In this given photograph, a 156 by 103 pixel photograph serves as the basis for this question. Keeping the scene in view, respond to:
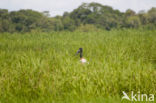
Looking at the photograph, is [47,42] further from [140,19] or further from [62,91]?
[140,19]

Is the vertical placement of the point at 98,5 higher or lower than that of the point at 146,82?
higher

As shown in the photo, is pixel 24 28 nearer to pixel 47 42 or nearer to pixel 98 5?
pixel 98 5

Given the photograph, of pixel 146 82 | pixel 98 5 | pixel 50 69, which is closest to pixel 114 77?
pixel 146 82

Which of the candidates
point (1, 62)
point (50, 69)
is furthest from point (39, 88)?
point (1, 62)

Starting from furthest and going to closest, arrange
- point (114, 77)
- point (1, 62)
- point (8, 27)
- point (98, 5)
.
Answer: point (98, 5)
point (8, 27)
point (1, 62)
point (114, 77)

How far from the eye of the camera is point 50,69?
187 inches

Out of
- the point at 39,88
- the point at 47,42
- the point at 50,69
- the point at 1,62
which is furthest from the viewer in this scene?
the point at 47,42

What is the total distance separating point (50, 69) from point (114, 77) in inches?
65.6

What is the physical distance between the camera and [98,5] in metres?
37.1

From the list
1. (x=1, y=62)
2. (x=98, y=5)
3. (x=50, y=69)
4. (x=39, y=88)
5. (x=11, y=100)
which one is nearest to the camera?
(x=11, y=100)

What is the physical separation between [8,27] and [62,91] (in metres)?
27.2

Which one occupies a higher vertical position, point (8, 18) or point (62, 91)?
point (8, 18)

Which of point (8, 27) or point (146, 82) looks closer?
point (146, 82)

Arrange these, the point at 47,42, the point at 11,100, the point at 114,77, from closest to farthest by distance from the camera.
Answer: the point at 11,100 < the point at 114,77 < the point at 47,42
